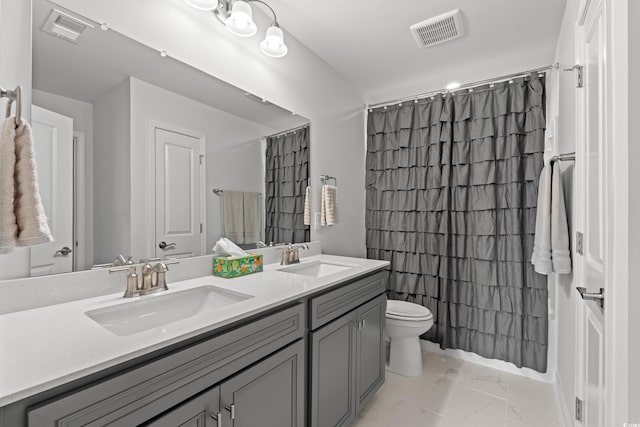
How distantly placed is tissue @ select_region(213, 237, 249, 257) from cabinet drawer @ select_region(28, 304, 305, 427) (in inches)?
24.1

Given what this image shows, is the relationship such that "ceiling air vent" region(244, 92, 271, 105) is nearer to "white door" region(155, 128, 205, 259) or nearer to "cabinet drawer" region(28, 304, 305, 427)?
"white door" region(155, 128, 205, 259)

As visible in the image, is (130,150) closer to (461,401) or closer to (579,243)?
(579,243)

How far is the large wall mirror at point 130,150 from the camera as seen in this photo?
1094 millimetres

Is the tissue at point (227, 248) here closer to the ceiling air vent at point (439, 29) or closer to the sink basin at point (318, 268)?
the sink basin at point (318, 268)

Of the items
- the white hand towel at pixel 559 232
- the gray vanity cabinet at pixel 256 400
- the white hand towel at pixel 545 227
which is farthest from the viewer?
the white hand towel at pixel 545 227

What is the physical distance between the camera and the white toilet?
7.20ft

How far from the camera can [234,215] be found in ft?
5.75

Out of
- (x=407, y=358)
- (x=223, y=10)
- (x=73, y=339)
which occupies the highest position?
(x=223, y=10)

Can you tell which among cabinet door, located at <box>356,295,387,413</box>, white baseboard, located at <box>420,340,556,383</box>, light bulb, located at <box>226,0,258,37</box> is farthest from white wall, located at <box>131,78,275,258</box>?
white baseboard, located at <box>420,340,556,383</box>

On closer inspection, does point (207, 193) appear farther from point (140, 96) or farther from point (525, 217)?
point (525, 217)

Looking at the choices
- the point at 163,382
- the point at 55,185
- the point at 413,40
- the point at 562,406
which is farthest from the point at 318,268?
the point at 413,40

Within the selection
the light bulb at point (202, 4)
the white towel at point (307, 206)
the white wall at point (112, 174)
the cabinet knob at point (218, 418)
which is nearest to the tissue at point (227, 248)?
the white wall at point (112, 174)

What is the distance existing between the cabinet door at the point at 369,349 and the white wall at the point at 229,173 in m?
0.83

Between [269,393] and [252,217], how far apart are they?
104 cm
